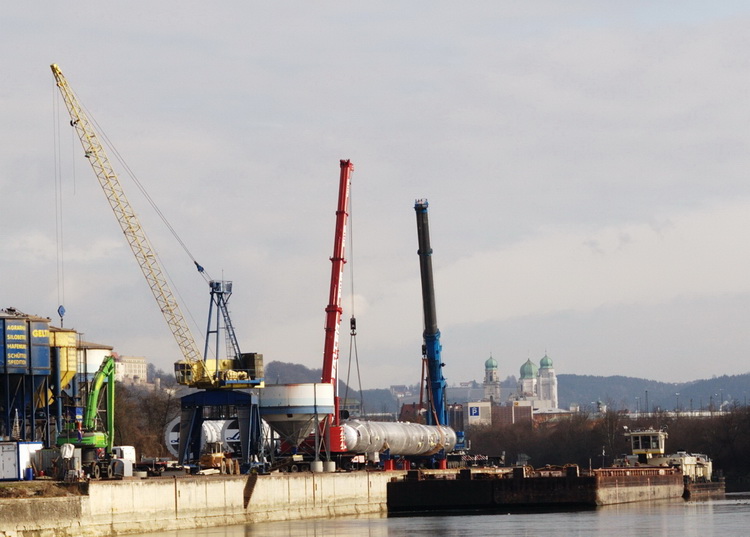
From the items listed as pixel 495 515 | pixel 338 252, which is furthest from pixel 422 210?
pixel 495 515

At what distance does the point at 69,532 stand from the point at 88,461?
43.1ft

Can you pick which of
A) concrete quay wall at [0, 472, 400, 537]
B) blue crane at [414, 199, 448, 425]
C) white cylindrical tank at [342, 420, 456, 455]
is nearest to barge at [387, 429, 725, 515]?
concrete quay wall at [0, 472, 400, 537]

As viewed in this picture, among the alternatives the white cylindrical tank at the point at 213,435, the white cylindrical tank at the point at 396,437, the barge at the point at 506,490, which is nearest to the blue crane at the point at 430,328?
the white cylindrical tank at the point at 396,437

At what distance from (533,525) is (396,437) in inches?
1866

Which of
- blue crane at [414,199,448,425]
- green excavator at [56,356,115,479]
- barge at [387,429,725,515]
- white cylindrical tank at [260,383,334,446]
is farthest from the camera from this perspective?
blue crane at [414,199,448,425]

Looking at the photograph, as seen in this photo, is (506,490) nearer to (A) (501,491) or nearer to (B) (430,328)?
(A) (501,491)

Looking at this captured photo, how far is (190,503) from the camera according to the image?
10100 cm

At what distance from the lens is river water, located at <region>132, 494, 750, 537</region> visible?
9369 cm

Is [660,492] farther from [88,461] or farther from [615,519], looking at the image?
[88,461]

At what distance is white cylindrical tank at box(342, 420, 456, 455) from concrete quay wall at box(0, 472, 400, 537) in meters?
7.51

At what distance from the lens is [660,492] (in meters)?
151

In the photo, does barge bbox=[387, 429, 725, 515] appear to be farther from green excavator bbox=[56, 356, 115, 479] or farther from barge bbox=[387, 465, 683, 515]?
green excavator bbox=[56, 356, 115, 479]

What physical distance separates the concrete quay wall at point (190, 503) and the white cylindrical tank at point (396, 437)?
7511 millimetres

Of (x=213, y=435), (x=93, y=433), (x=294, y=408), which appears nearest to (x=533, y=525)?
(x=294, y=408)
